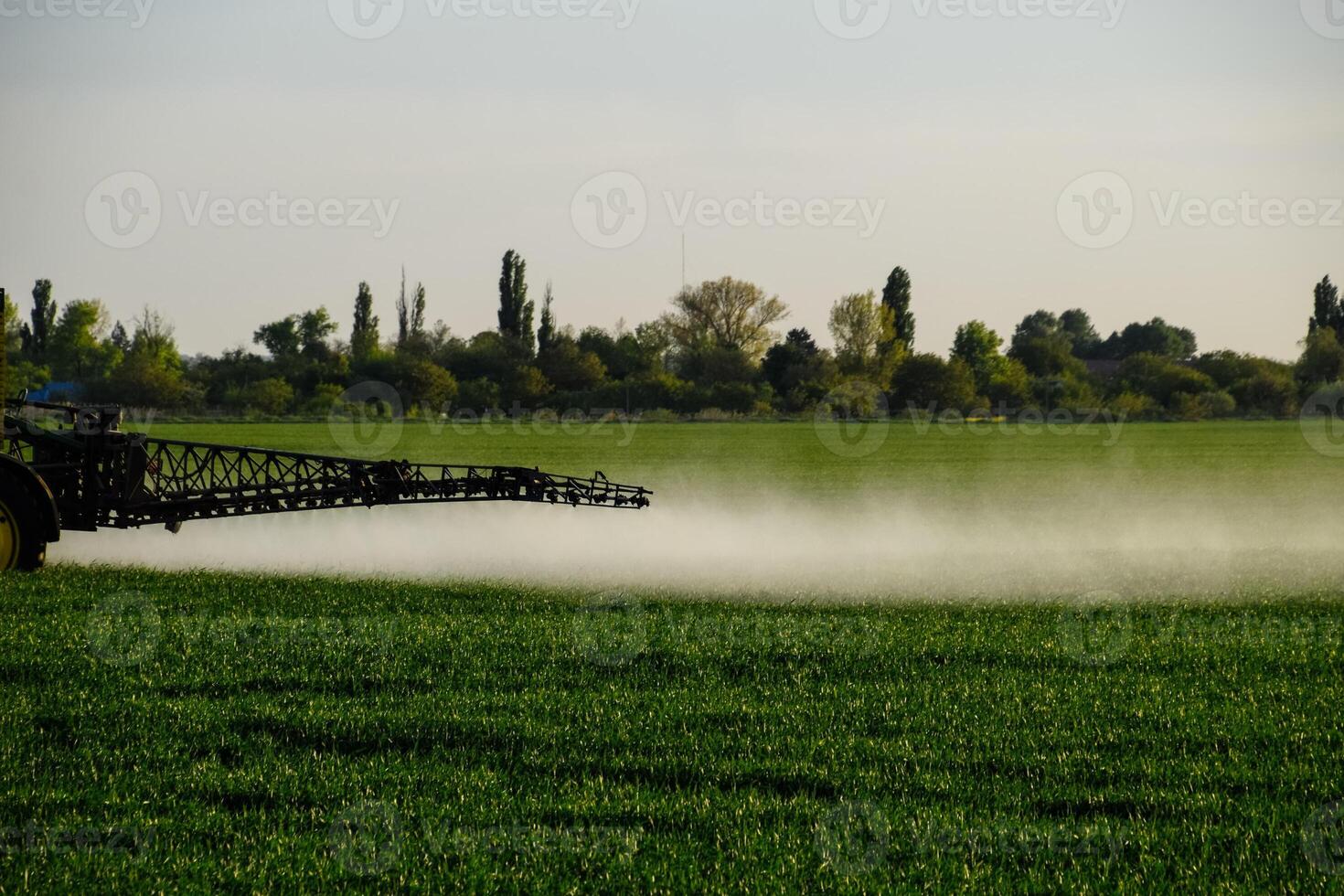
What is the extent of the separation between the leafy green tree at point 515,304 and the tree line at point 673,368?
0.16m

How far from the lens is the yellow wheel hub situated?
1800cm

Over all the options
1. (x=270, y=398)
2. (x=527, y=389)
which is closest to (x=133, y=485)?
(x=270, y=398)

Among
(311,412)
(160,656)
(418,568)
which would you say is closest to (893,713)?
(160,656)

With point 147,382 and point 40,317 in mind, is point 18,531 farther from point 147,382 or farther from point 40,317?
point 40,317

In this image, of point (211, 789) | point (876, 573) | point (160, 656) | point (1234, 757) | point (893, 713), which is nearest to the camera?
point (211, 789)

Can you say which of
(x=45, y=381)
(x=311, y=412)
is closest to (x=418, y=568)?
(x=311, y=412)

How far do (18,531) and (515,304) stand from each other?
111884 millimetres

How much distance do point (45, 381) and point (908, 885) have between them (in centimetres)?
11737

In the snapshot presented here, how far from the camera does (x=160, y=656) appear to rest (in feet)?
44.2

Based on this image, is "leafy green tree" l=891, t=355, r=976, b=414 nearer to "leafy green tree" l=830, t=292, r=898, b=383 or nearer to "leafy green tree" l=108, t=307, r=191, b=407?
"leafy green tree" l=830, t=292, r=898, b=383

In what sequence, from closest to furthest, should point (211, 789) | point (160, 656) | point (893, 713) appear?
point (211, 789), point (893, 713), point (160, 656)

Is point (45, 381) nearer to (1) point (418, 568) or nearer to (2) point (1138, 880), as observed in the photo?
(1) point (418, 568)

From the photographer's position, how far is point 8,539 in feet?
59.2

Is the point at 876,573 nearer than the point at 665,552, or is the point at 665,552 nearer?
the point at 876,573
